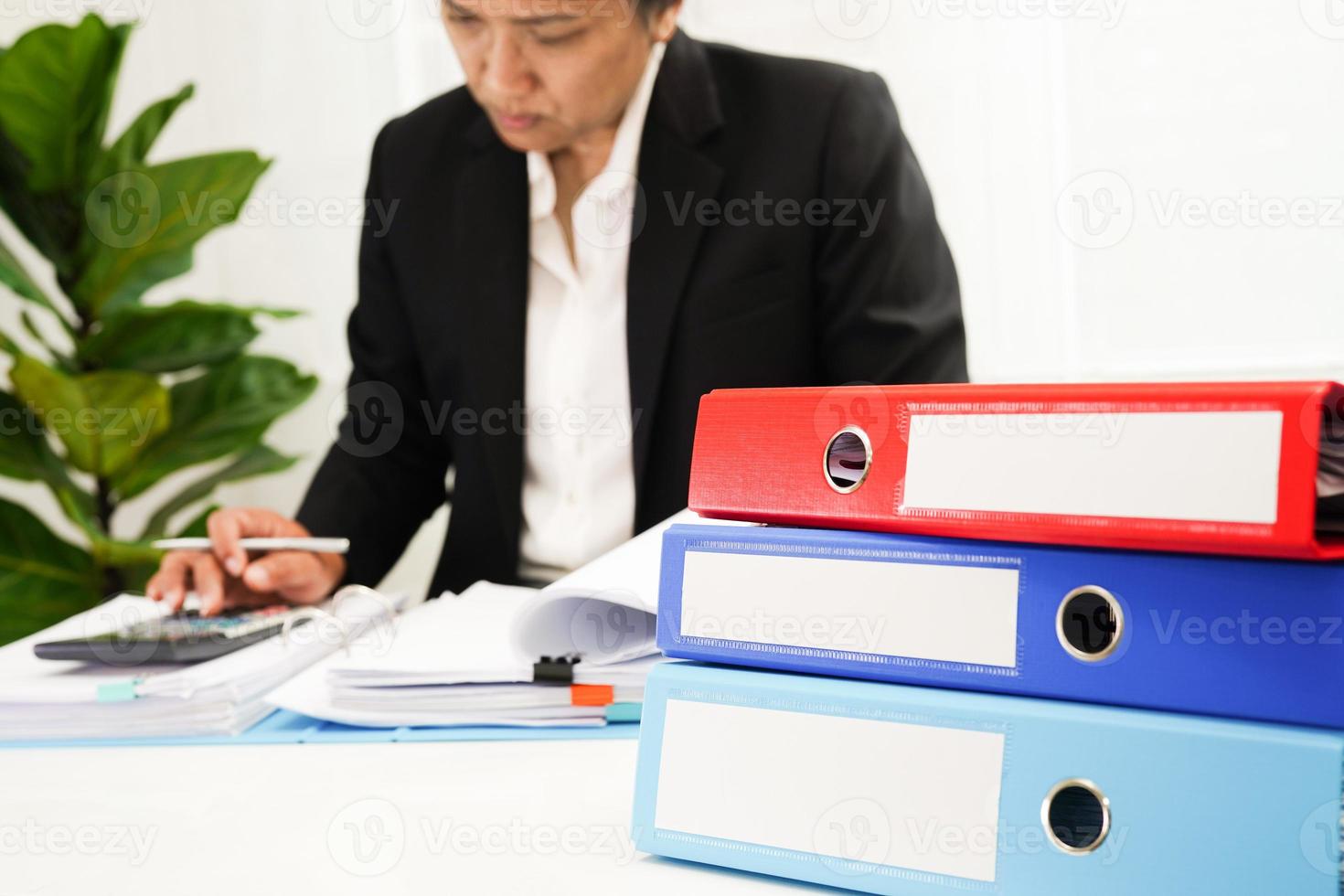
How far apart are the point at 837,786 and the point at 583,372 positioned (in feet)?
2.94

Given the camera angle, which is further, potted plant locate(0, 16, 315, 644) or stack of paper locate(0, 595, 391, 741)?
potted plant locate(0, 16, 315, 644)

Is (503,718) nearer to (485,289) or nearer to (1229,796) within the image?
(1229,796)

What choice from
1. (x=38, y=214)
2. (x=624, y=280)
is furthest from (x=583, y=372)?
(x=38, y=214)

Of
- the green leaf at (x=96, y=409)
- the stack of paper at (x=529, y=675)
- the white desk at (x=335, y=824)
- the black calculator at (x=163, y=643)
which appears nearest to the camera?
the white desk at (x=335, y=824)

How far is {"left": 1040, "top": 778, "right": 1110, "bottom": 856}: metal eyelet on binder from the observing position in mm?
374

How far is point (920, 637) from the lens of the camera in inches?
16.3

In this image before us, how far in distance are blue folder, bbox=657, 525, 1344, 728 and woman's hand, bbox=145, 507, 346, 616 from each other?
621 millimetres

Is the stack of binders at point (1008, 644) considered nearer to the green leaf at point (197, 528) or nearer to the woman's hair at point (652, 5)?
the woman's hair at point (652, 5)

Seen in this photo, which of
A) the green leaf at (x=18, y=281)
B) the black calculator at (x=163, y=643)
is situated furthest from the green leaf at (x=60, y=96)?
the black calculator at (x=163, y=643)

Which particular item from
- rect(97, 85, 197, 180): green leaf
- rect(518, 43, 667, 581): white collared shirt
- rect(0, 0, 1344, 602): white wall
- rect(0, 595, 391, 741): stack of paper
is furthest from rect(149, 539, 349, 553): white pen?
rect(0, 0, 1344, 602): white wall

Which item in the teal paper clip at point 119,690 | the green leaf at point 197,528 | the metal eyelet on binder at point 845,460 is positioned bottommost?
the green leaf at point 197,528

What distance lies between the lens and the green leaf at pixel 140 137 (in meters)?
1.64

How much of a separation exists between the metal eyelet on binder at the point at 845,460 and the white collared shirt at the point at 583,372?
808 mm

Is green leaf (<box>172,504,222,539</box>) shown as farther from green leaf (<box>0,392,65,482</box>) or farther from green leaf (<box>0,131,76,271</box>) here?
green leaf (<box>0,131,76,271</box>)
